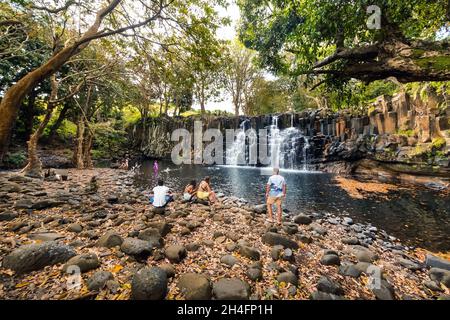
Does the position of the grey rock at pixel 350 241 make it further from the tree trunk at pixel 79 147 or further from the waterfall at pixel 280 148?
the tree trunk at pixel 79 147

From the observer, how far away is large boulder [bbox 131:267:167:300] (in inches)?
101

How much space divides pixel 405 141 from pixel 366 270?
1934 centimetres

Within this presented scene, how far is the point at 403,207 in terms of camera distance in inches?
358

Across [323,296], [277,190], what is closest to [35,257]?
[323,296]

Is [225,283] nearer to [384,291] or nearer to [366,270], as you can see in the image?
[384,291]

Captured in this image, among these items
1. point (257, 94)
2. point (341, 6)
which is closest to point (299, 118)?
point (257, 94)

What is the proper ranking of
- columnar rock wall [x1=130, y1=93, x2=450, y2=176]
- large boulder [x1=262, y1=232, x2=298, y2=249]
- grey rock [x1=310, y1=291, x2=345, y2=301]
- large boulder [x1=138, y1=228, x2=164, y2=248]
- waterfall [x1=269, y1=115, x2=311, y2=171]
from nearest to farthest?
grey rock [x1=310, y1=291, x2=345, y2=301], large boulder [x1=138, y1=228, x2=164, y2=248], large boulder [x1=262, y1=232, x2=298, y2=249], columnar rock wall [x1=130, y1=93, x2=450, y2=176], waterfall [x1=269, y1=115, x2=311, y2=171]

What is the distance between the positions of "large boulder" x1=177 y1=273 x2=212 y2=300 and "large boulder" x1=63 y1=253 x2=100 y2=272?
1.49 meters

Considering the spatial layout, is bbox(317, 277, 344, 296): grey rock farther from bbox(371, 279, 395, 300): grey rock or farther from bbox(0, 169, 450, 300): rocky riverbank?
bbox(371, 279, 395, 300): grey rock

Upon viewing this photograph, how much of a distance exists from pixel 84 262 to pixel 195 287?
193 cm

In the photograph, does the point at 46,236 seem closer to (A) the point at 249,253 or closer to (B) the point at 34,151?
(A) the point at 249,253

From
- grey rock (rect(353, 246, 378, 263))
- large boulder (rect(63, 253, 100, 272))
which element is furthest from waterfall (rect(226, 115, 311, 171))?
large boulder (rect(63, 253, 100, 272))

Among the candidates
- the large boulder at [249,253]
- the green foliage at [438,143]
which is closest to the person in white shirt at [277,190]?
the large boulder at [249,253]

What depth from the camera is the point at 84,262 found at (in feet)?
10.1
